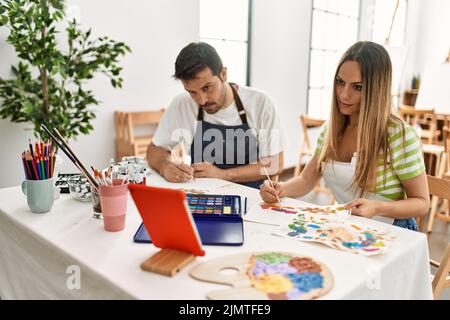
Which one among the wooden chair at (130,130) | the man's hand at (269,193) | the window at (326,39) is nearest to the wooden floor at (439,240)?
the man's hand at (269,193)

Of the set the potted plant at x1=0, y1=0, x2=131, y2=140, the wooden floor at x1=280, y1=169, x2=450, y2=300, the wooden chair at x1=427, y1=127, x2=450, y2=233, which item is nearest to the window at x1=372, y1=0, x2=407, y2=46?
the wooden chair at x1=427, y1=127, x2=450, y2=233

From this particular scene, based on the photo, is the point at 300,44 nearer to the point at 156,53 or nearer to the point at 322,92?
the point at 322,92

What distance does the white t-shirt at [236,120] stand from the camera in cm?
208

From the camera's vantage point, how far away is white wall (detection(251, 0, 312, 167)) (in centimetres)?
450

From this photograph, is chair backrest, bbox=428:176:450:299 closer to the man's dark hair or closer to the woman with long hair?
the woman with long hair

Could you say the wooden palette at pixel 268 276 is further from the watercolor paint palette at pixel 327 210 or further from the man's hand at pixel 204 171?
the man's hand at pixel 204 171

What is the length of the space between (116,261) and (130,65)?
285 centimetres

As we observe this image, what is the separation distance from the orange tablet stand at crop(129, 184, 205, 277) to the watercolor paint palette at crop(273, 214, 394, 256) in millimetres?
311

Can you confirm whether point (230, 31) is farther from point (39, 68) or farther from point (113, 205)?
point (113, 205)

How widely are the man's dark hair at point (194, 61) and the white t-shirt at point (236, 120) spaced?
0.99 feet

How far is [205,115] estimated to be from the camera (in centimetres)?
211

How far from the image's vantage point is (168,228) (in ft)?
3.20

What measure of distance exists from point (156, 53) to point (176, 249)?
3.00 metres
